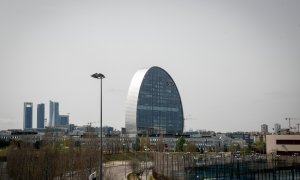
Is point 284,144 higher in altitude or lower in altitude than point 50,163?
higher

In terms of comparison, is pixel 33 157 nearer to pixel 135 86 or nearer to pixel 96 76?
pixel 96 76

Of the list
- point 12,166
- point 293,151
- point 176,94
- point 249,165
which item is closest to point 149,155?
point 293,151

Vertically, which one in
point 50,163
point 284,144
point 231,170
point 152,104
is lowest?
point 231,170

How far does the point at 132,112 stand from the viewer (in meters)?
151

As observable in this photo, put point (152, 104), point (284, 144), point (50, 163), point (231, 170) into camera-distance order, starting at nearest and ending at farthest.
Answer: point (231, 170) < point (50, 163) < point (284, 144) < point (152, 104)

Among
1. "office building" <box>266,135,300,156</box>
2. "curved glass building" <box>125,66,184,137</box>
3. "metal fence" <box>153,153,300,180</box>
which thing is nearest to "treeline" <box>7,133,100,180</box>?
→ "metal fence" <box>153,153,300,180</box>

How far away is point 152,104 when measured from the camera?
15350 centimetres

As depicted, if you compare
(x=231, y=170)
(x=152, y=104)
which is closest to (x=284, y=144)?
(x=231, y=170)

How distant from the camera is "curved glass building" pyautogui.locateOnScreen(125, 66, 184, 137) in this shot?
150750 millimetres

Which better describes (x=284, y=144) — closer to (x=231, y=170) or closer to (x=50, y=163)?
(x=231, y=170)

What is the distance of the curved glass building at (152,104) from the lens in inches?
5935

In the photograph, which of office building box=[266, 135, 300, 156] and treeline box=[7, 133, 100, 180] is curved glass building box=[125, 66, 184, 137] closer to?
office building box=[266, 135, 300, 156]

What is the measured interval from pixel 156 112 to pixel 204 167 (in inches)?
4199

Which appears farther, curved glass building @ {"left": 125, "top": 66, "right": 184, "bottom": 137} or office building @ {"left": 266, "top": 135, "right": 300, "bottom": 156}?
curved glass building @ {"left": 125, "top": 66, "right": 184, "bottom": 137}
